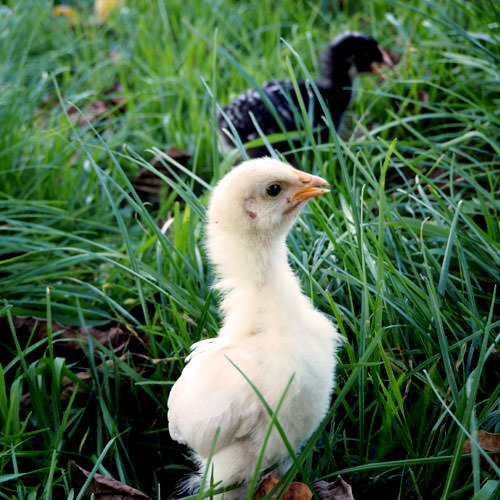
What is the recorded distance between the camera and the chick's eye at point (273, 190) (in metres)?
1.75

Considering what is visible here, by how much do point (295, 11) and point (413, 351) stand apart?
3465 millimetres

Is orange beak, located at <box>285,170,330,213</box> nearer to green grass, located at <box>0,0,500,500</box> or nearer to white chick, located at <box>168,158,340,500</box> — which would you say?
white chick, located at <box>168,158,340,500</box>

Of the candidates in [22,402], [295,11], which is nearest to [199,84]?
[295,11]

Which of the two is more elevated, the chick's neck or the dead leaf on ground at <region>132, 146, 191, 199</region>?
the chick's neck

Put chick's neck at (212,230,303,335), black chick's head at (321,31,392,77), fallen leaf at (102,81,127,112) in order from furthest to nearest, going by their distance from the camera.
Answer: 1. fallen leaf at (102,81,127,112)
2. black chick's head at (321,31,392,77)
3. chick's neck at (212,230,303,335)

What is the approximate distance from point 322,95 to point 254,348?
2479mm

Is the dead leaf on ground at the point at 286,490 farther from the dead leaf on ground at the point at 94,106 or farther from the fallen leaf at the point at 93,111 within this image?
the fallen leaf at the point at 93,111

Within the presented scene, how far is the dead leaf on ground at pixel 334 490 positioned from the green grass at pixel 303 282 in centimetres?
5

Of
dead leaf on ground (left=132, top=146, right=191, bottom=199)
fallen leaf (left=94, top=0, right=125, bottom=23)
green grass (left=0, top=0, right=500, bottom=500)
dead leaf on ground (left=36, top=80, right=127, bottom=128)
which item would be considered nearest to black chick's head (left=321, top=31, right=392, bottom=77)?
green grass (left=0, top=0, right=500, bottom=500)

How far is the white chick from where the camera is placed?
1.61 metres

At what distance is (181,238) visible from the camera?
8.40 feet

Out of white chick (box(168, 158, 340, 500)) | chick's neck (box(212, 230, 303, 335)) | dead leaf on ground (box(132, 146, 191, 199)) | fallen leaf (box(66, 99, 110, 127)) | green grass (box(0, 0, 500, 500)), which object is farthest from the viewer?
fallen leaf (box(66, 99, 110, 127))

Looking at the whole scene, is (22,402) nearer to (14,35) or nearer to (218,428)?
(218,428)

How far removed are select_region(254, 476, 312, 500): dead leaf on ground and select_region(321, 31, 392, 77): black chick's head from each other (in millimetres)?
2654
